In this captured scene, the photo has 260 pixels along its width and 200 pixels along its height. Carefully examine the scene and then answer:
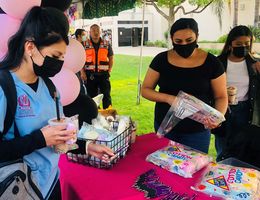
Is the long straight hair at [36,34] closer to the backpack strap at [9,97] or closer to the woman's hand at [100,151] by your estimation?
the backpack strap at [9,97]

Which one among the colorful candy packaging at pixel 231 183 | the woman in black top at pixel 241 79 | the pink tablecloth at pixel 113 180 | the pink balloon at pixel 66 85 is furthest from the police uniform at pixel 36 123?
the woman in black top at pixel 241 79

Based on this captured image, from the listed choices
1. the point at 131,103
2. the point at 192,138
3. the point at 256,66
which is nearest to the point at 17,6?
the point at 192,138

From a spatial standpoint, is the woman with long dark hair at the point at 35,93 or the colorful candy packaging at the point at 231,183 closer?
the woman with long dark hair at the point at 35,93

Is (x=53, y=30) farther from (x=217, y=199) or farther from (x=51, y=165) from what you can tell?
(x=217, y=199)

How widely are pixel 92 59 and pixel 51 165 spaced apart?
4529 millimetres

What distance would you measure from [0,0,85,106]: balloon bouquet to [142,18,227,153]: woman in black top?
54 centimetres

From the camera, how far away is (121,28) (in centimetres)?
2512

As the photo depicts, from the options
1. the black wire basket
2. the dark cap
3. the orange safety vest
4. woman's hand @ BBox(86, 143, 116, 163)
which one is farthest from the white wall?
woman's hand @ BBox(86, 143, 116, 163)

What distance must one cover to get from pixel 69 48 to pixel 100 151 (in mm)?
764

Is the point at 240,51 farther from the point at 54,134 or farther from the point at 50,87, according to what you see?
the point at 54,134

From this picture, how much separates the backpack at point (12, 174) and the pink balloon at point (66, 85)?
56cm

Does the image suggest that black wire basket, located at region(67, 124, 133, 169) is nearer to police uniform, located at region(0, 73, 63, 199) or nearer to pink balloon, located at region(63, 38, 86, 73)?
police uniform, located at region(0, 73, 63, 199)

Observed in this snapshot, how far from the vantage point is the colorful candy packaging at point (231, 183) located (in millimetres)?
1175

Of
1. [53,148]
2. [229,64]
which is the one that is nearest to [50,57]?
[53,148]
